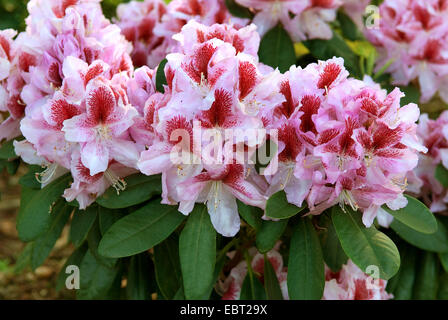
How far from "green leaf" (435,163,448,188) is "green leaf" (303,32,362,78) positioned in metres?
0.38

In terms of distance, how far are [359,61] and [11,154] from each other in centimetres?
108

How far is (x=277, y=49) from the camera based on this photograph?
167cm

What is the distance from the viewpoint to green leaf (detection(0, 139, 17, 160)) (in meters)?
1.41

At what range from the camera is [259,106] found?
1138 millimetres

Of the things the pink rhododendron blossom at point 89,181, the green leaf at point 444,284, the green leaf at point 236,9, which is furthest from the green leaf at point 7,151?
the green leaf at point 444,284

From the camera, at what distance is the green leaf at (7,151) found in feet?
4.63

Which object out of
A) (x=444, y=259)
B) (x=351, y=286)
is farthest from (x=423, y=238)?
(x=351, y=286)

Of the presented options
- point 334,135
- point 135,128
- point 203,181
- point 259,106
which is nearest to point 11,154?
point 135,128

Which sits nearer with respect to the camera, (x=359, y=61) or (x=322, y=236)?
(x=322, y=236)

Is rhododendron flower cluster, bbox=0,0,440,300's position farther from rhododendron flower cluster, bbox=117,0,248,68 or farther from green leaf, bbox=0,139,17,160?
rhododendron flower cluster, bbox=117,0,248,68

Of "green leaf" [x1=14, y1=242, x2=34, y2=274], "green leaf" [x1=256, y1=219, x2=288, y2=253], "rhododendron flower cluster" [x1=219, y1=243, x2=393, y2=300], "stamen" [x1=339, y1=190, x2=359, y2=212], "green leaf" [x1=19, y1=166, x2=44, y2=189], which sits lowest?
"green leaf" [x1=14, y1=242, x2=34, y2=274]

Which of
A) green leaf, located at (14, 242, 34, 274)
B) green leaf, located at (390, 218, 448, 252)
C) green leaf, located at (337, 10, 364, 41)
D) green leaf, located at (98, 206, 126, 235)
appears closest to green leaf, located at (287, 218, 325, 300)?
green leaf, located at (390, 218, 448, 252)
